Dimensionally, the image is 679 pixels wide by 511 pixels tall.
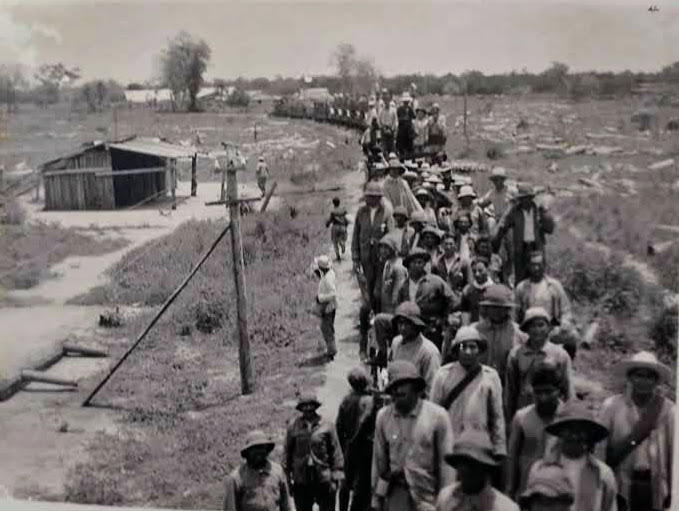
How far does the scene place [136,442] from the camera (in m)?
5.05

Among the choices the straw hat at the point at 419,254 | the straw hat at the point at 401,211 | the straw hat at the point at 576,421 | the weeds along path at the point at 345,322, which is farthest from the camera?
the straw hat at the point at 401,211

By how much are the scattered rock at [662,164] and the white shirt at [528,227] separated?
57cm

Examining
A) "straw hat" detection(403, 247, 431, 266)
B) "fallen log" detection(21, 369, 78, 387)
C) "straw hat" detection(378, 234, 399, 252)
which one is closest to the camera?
"straw hat" detection(403, 247, 431, 266)

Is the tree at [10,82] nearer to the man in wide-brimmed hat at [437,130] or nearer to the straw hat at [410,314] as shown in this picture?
the man in wide-brimmed hat at [437,130]

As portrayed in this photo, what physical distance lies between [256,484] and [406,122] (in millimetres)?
2257

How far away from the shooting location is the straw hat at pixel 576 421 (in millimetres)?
3342

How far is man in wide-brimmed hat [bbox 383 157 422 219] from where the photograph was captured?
5129 mm

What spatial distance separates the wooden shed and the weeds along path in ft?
3.27

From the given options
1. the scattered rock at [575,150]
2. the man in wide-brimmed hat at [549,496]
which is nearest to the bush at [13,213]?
the scattered rock at [575,150]

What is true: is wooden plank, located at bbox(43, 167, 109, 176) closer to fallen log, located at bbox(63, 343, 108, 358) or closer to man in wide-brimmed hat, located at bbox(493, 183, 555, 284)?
fallen log, located at bbox(63, 343, 108, 358)

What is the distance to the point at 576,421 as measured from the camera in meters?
3.35

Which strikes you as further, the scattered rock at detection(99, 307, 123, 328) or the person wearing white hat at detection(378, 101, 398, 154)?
the person wearing white hat at detection(378, 101, 398, 154)

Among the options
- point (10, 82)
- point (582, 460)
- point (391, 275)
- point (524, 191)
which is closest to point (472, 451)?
point (582, 460)

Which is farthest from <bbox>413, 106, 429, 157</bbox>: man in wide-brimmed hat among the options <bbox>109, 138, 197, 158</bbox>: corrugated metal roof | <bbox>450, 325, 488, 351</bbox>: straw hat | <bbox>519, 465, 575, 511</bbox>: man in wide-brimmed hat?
<bbox>519, 465, 575, 511</bbox>: man in wide-brimmed hat
